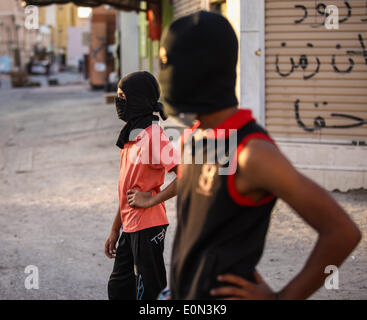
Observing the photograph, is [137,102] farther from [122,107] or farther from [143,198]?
[143,198]

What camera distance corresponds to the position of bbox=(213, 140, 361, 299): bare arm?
1.59 meters

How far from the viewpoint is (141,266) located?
3152 mm

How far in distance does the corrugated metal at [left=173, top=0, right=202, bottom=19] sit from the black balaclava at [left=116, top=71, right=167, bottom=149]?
24.4 ft

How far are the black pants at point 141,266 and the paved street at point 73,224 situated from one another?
4.22ft

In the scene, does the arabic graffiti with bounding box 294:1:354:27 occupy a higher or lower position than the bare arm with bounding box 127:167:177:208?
higher

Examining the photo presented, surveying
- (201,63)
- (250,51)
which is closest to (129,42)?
(250,51)

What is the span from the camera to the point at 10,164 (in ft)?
33.8

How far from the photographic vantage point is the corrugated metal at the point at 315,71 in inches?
289

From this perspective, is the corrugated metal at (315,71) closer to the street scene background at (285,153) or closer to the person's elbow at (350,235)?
the street scene background at (285,153)

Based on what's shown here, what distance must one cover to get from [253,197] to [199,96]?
34cm

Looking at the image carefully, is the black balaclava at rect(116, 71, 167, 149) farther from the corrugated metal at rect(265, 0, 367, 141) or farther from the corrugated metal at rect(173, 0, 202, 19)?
the corrugated metal at rect(173, 0, 202, 19)

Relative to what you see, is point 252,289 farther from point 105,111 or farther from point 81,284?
point 105,111

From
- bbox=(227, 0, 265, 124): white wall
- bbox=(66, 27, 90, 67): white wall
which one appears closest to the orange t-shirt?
bbox=(227, 0, 265, 124): white wall

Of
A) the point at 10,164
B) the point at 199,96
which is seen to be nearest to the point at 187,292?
the point at 199,96
